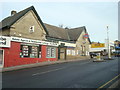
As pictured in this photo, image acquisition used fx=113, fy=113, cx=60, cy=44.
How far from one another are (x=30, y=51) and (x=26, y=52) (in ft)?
2.65

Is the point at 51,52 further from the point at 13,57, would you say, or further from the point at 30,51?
the point at 13,57

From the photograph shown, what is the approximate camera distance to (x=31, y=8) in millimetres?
20766

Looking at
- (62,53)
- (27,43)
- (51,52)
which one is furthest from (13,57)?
(62,53)

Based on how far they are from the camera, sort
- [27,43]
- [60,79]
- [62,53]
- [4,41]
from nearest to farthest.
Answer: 1. [60,79]
2. [4,41]
3. [27,43]
4. [62,53]

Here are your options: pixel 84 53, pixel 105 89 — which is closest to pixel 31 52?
pixel 105 89

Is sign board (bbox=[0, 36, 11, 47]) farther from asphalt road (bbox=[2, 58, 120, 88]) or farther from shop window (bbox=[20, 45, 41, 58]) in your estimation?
asphalt road (bbox=[2, 58, 120, 88])

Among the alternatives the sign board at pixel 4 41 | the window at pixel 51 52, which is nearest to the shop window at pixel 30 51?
the window at pixel 51 52

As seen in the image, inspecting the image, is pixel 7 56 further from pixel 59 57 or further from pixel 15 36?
pixel 59 57

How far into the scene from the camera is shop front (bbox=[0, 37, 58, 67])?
1609 centimetres

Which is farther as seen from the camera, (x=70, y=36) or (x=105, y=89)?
(x=70, y=36)

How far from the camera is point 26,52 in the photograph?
1856cm

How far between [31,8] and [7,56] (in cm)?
989

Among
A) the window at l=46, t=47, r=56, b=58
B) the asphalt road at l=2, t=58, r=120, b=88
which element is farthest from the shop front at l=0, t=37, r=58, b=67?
the asphalt road at l=2, t=58, r=120, b=88

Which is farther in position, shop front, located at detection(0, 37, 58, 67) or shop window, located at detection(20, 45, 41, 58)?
shop window, located at detection(20, 45, 41, 58)
